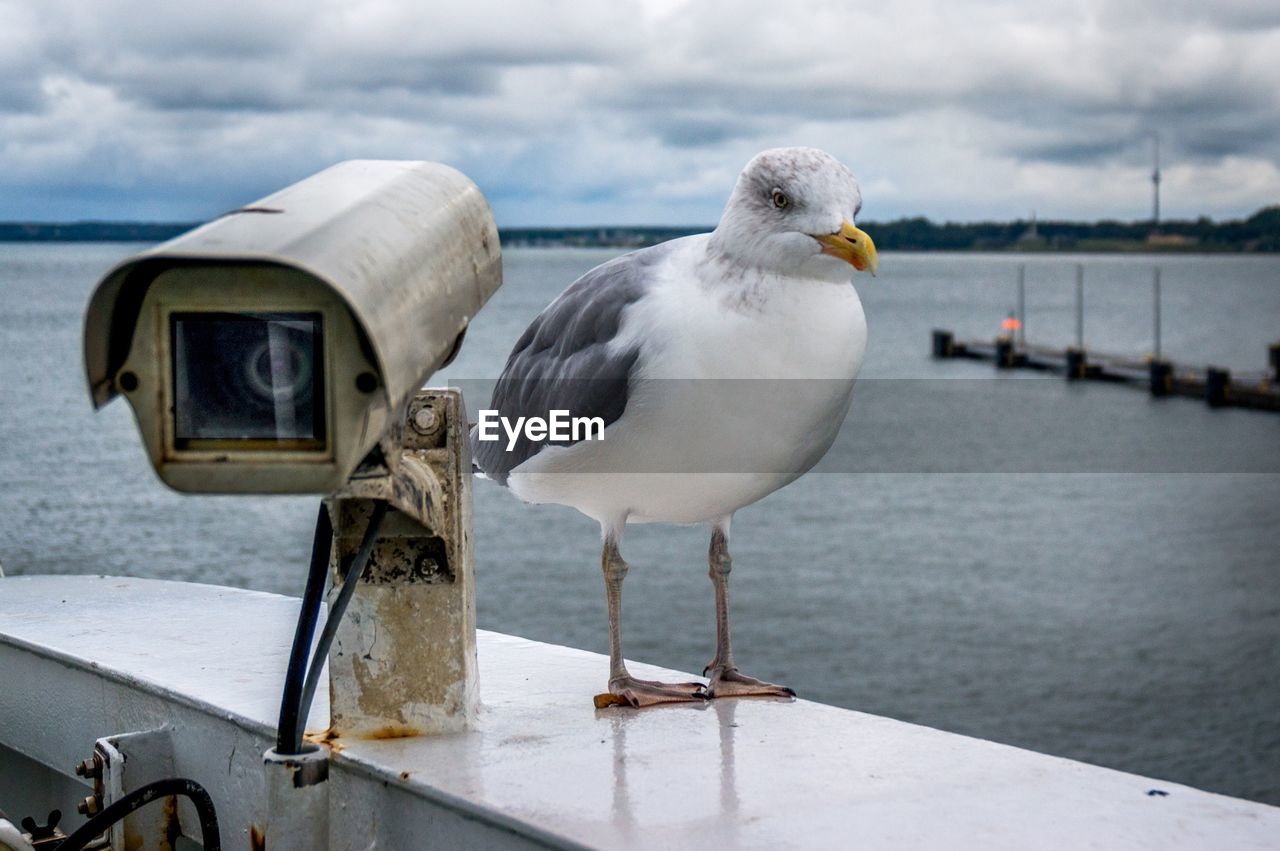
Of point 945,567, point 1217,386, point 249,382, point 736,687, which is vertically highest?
point 249,382

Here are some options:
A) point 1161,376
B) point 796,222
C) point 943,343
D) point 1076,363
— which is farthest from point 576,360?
point 943,343

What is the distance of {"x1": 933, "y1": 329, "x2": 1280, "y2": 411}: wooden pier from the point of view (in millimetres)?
56375

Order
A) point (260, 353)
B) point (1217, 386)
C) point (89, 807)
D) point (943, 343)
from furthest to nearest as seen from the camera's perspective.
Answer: point (943, 343), point (1217, 386), point (89, 807), point (260, 353)

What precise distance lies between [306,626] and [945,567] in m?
34.2

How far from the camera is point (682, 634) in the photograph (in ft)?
87.0

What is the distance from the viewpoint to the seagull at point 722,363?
277 centimetres

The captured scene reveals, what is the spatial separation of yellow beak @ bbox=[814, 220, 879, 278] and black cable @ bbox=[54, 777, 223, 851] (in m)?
1.46

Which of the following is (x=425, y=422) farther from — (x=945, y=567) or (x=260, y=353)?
(x=945, y=567)

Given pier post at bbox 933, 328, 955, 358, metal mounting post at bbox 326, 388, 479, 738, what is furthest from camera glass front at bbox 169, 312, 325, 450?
pier post at bbox 933, 328, 955, 358

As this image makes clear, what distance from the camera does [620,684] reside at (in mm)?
2883

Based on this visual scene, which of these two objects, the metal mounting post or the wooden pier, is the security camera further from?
the wooden pier

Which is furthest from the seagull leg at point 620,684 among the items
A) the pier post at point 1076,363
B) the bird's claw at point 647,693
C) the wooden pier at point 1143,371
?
the pier post at point 1076,363

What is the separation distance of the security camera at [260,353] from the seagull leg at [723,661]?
1.45 metres

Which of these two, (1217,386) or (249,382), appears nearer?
(249,382)
